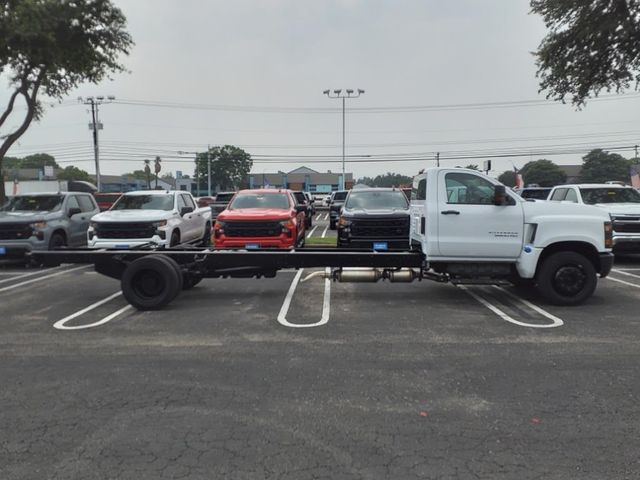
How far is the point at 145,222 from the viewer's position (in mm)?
11617

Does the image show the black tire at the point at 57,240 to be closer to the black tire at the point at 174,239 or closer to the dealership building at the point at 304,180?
the black tire at the point at 174,239

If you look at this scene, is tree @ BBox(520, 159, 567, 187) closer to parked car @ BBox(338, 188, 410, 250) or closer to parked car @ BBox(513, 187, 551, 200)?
parked car @ BBox(513, 187, 551, 200)

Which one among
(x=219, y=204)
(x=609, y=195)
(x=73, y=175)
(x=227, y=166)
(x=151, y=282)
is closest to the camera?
(x=151, y=282)

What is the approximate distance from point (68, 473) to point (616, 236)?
42.2 ft

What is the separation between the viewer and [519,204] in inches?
325

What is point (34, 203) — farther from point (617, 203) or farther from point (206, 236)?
point (617, 203)

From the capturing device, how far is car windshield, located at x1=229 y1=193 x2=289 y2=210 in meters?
12.4

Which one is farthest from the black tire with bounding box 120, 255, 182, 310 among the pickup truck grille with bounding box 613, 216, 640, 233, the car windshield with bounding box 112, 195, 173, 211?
the pickup truck grille with bounding box 613, 216, 640, 233

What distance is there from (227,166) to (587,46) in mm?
101275

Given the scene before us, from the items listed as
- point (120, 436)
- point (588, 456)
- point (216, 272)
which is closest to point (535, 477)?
point (588, 456)

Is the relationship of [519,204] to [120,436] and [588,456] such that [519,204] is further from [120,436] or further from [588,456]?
[120,436]

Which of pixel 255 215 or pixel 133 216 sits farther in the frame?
pixel 133 216

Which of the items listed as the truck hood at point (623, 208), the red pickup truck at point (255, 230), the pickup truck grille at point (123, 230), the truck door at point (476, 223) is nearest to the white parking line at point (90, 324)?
the pickup truck grille at point (123, 230)

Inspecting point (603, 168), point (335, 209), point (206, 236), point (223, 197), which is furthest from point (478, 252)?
point (603, 168)
